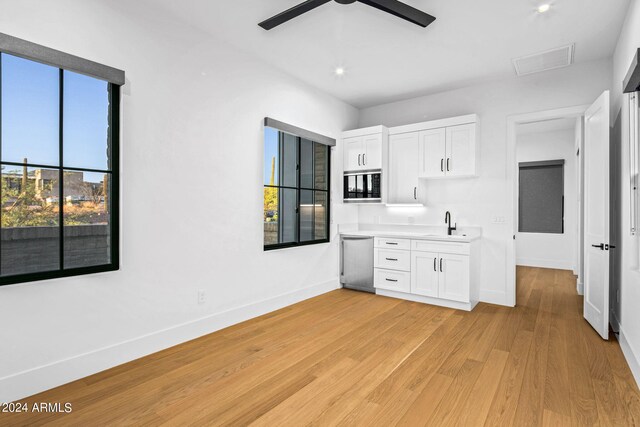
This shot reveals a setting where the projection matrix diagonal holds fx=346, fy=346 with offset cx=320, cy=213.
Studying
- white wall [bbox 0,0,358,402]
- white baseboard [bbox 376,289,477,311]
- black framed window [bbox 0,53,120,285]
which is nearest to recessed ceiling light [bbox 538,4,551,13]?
white wall [bbox 0,0,358,402]

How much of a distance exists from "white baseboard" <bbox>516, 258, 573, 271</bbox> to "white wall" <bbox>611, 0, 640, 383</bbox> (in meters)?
3.98

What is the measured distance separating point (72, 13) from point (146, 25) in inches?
21.1

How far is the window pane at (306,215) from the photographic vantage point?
15.2 ft

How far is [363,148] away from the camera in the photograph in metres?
5.09

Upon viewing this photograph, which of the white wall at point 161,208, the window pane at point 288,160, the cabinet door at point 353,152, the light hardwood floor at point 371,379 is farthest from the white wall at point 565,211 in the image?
the white wall at point 161,208

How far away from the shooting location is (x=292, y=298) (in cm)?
427

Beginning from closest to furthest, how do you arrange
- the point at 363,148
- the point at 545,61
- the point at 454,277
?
the point at 545,61 < the point at 454,277 < the point at 363,148

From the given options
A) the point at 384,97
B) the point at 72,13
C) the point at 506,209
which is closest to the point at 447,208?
the point at 506,209

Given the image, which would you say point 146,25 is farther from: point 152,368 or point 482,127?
point 482,127

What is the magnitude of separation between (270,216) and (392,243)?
5.46 feet

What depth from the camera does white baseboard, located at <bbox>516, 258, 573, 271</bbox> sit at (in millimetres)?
6785

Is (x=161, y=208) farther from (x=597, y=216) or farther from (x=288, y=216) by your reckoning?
(x=597, y=216)

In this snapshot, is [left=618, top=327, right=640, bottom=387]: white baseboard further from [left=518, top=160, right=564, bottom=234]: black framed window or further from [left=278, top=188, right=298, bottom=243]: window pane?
[left=518, top=160, right=564, bottom=234]: black framed window

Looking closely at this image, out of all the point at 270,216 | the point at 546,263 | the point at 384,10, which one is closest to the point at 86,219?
the point at 270,216
